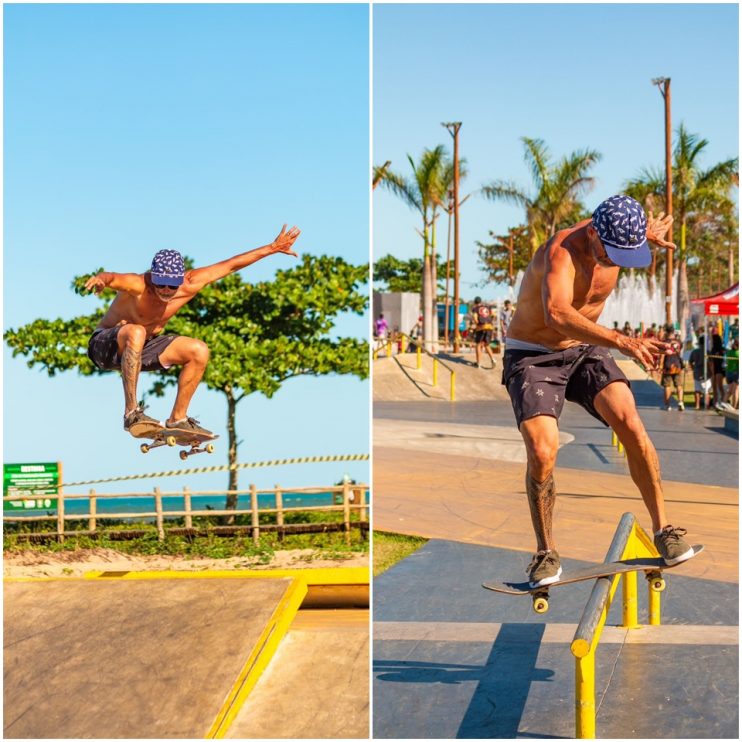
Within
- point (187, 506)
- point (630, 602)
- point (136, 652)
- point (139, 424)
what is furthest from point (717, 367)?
point (139, 424)

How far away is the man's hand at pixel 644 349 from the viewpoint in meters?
3.80

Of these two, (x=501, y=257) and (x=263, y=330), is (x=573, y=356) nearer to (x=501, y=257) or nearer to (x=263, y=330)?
(x=263, y=330)

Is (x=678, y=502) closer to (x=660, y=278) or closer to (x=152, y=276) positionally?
(x=152, y=276)

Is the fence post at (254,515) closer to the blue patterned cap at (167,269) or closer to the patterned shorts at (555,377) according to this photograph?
the patterned shorts at (555,377)

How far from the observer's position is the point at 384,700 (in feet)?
23.7

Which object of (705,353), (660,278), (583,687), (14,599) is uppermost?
(660,278)

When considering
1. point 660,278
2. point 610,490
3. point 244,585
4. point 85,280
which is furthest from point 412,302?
point 85,280

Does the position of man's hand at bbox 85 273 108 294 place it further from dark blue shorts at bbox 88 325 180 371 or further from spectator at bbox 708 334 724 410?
spectator at bbox 708 334 724 410

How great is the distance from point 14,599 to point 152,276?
323 inches

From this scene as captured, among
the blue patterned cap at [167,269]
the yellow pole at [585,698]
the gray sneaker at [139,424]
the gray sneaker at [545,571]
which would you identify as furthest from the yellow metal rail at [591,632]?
the blue patterned cap at [167,269]

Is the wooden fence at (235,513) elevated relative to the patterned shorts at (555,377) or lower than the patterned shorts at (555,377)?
lower

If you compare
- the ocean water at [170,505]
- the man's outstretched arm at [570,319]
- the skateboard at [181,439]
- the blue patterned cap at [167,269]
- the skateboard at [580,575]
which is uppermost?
the blue patterned cap at [167,269]

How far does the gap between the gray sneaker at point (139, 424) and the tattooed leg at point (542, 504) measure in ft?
5.67

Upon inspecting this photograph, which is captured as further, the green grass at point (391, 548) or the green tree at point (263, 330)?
the green grass at point (391, 548)
